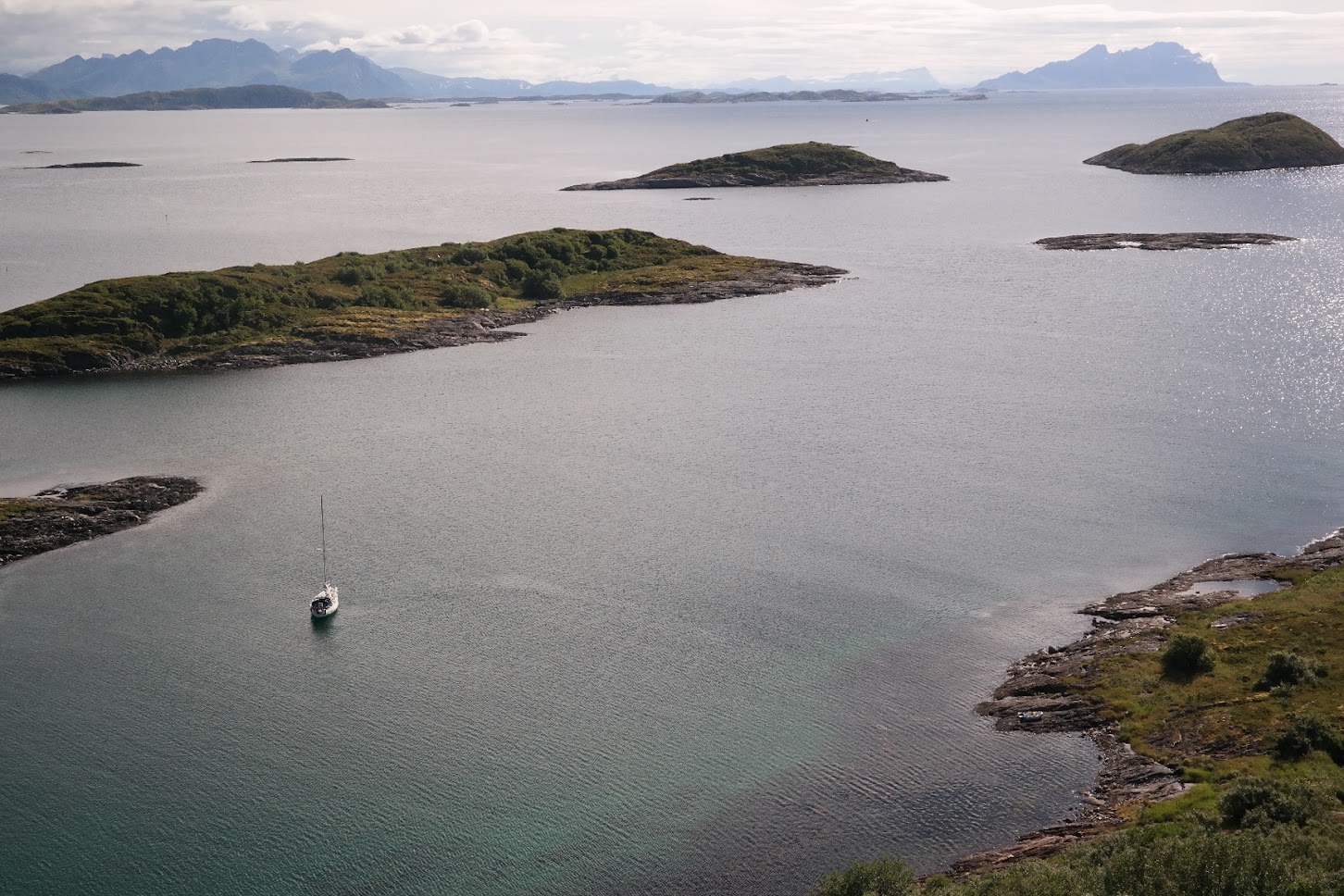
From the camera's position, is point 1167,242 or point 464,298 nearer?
point 464,298

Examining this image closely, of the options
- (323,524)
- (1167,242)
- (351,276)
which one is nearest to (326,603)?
(323,524)

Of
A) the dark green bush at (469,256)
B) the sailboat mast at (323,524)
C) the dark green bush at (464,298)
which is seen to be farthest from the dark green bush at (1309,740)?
the dark green bush at (469,256)

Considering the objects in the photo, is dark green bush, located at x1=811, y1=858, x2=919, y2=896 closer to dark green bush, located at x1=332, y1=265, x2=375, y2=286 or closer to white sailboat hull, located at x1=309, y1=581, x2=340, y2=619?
white sailboat hull, located at x1=309, y1=581, x2=340, y2=619

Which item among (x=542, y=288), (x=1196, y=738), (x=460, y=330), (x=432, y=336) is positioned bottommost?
(x=1196, y=738)

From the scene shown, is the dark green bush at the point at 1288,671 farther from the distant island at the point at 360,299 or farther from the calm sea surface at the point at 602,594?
the distant island at the point at 360,299

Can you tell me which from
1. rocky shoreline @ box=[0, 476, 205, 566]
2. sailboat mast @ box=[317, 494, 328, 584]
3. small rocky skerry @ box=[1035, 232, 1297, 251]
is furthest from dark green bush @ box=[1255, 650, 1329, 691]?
small rocky skerry @ box=[1035, 232, 1297, 251]

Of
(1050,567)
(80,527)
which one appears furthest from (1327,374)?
(80,527)

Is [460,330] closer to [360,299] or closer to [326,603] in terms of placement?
[360,299]
